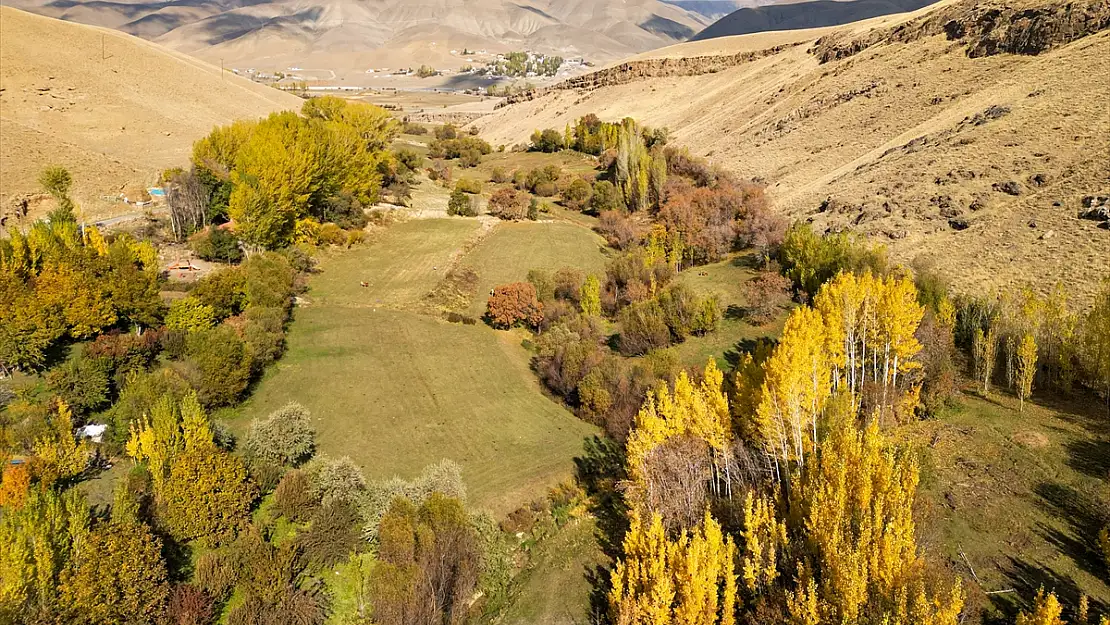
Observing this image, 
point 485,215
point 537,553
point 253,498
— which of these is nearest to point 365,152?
point 485,215

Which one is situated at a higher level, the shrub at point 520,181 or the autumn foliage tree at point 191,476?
the shrub at point 520,181

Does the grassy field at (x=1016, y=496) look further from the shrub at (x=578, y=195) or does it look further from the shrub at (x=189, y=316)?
the shrub at (x=578, y=195)

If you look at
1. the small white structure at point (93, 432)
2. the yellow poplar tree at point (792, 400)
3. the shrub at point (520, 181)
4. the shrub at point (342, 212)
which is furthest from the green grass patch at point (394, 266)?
the yellow poplar tree at point (792, 400)

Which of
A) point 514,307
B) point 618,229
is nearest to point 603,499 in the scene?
point 514,307

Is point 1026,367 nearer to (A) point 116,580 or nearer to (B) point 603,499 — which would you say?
(B) point 603,499

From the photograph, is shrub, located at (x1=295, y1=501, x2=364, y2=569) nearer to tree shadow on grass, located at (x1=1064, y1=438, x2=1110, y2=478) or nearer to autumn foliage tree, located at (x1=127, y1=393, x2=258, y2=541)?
autumn foliage tree, located at (x1=127, y1=393, x2=258, y2=541)

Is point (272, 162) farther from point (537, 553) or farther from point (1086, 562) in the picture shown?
point (1086, 562)
